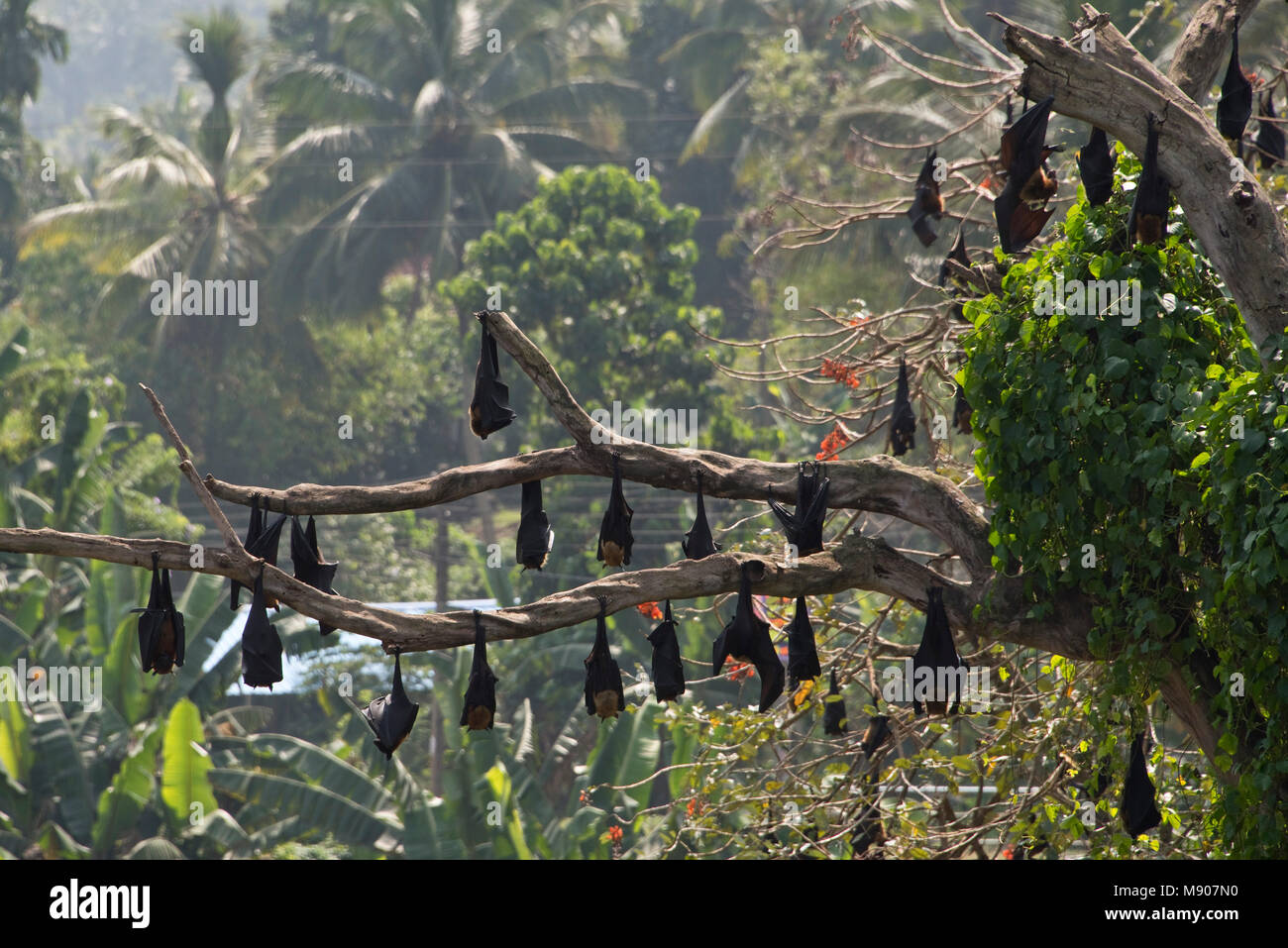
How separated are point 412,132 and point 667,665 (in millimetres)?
28593

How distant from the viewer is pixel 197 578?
1705 cm

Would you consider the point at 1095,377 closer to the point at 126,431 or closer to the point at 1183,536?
the point at 1183,536

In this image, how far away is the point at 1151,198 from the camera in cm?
524

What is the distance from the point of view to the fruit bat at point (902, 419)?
→ 8.34 metres

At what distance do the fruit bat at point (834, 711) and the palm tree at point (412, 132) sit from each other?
24.4 m

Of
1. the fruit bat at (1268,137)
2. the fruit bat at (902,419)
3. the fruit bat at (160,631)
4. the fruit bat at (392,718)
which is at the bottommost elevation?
the fruit bat at (392,718)

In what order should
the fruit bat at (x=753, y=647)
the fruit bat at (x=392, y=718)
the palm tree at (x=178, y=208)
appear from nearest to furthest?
the fruit bat at (x=392, y=718)
the fruit bat at (x=753, y=647)
the palm tree at (x=178, y=208)

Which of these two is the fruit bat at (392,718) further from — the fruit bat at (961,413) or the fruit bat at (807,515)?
the fruit bat at (961,413)

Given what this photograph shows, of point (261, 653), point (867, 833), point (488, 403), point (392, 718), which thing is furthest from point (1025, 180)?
point (867, 833)

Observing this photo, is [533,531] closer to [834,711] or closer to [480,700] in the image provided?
[480,700]

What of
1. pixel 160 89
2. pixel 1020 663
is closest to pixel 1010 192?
pixel 1020 663

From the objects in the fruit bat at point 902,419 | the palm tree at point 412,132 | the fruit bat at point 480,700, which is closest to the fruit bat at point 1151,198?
the fruit bat at point 902,419

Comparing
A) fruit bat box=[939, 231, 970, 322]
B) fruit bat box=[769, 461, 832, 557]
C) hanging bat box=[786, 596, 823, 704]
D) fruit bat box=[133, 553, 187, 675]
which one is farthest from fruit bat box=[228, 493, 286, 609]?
fruit bat box=[939, 231, 970, 322]

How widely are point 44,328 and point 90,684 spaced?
19.4 metres
